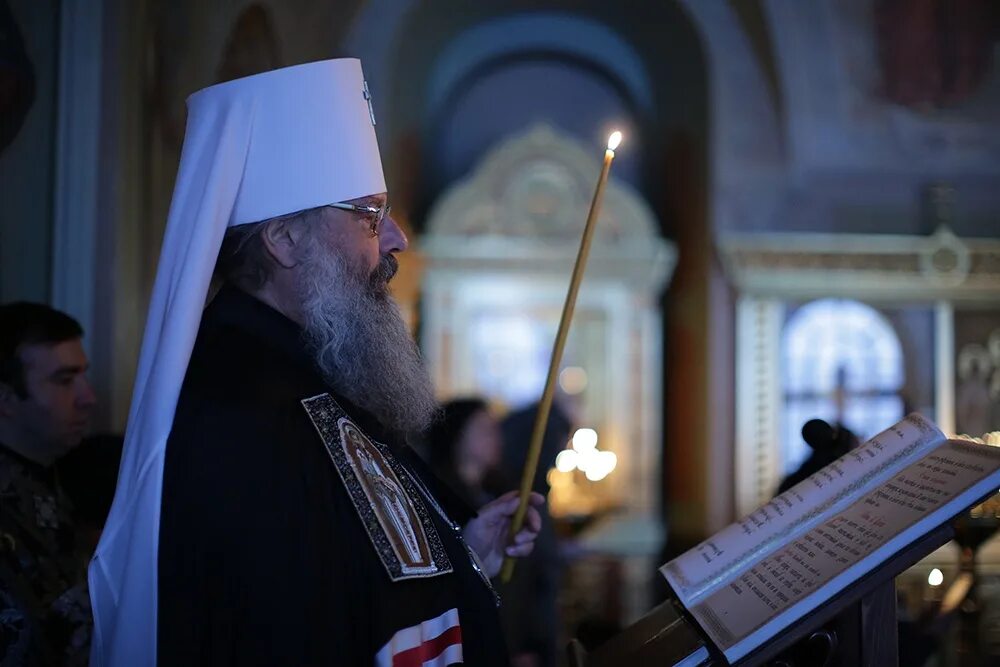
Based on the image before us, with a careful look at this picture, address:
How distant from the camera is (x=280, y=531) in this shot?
4.79ft

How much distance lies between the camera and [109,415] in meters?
3.75

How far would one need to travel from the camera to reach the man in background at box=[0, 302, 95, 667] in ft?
7.52

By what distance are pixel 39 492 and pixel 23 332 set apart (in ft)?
1.30

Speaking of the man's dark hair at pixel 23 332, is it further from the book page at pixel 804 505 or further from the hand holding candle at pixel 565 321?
the book page at pixel 804 505

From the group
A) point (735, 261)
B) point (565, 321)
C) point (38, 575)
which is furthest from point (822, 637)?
point (735, 261)

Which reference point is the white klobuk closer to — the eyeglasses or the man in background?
the eyeglasses

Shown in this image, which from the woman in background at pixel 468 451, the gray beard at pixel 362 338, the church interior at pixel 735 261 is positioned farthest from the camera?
the church interior at pixel 735 261

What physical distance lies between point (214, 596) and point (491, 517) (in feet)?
2.28

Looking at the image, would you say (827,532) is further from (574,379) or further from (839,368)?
(839,368)

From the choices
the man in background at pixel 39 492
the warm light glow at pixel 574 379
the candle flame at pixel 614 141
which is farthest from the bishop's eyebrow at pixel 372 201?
the warm light glow at pixel 574 379

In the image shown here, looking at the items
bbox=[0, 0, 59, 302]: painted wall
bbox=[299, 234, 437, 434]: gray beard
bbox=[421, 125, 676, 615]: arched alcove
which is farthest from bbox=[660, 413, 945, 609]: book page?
bbox=[421, 125, 676, 615]: arched alcove

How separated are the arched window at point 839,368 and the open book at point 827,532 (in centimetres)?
558

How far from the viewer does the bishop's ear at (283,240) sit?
1.77m

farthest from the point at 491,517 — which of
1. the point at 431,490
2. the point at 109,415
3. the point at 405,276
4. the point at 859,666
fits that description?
the point at 405,276
